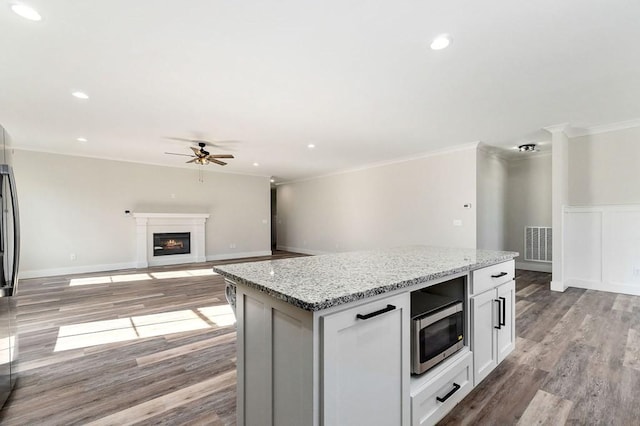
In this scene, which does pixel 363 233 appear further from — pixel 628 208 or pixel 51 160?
pixel 51 160

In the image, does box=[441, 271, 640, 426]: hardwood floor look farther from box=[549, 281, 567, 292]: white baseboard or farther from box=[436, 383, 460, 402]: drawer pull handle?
box=[549, 281, 567, 292]: white baseboard

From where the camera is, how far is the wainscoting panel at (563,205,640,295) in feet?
14.3

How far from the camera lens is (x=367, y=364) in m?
1.19

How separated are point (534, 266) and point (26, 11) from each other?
8355 mm

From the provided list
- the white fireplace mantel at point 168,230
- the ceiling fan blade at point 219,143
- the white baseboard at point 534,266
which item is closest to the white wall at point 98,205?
the white fireplace mantel at point 168,230

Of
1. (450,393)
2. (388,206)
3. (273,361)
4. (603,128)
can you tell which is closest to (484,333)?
(450,393)

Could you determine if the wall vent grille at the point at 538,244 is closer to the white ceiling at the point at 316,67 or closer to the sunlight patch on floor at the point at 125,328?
the white ceiling at the point at 316,67

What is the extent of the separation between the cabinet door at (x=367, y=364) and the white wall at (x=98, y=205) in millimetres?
7467

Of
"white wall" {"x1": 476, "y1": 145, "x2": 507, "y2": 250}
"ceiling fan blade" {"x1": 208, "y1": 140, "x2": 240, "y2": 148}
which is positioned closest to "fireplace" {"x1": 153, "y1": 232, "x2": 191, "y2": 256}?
"ceiling fan blade" {"x1": 208, "y1": 140, "x2": 240, "y2": 148}

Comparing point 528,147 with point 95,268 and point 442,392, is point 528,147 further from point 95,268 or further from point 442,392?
point 95,268

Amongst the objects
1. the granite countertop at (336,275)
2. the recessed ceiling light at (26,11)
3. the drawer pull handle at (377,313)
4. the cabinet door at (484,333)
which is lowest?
the cabinet door at (484,333)

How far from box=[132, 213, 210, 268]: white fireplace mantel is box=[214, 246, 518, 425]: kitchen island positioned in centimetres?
658

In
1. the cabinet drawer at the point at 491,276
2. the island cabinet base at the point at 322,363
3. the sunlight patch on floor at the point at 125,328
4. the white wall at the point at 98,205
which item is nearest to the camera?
the island cabinet base at the point at 322,363

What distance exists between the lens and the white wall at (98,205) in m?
5.88
